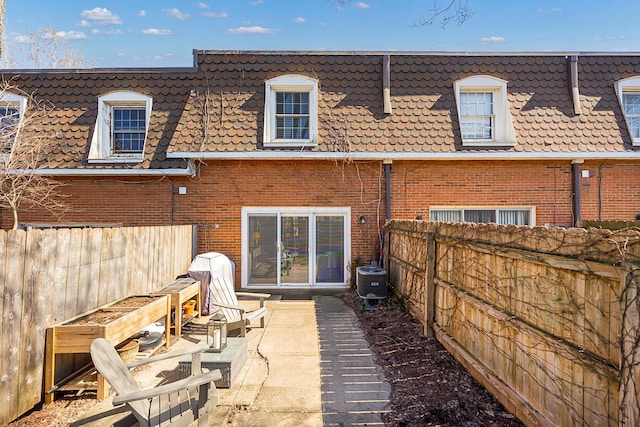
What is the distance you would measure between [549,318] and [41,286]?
4.78 m

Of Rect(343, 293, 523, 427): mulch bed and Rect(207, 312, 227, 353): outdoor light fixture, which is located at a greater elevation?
Rect(207, 312, 227, 353): outdoor light fixture

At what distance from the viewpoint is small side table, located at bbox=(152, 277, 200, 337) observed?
19.8 feet

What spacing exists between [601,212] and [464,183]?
3501 millimetres

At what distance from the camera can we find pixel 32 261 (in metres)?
3.75

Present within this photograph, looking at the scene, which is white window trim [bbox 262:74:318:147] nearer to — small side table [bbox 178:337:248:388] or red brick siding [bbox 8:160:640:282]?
red brick siding [bbox 8:160:640:282]

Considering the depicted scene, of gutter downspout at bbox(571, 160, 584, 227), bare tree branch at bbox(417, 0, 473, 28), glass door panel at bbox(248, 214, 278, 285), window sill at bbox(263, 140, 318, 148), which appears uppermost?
bare tree branch at bbox(417, 0, 473, 28)

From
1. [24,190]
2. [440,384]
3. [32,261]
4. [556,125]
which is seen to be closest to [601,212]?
[556,125]

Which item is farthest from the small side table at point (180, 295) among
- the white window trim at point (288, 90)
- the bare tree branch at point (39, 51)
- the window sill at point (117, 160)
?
the bare tree branch at point (39, 51)

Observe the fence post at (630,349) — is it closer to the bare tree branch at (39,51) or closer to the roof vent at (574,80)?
the roof vent at (574,80)

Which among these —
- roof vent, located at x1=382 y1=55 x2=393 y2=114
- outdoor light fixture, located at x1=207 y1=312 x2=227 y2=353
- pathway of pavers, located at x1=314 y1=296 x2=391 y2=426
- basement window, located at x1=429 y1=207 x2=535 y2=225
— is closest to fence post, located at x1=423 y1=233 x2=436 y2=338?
pathway of pavers, located at x1=314 y1=296 x2=391 y2=426

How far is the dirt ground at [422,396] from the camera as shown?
3.49 m

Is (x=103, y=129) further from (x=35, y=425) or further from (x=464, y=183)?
(x=464, y=183)

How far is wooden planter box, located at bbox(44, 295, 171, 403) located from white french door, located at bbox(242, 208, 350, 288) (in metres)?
4.34

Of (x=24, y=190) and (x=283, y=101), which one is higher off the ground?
(x=283, y=101)
